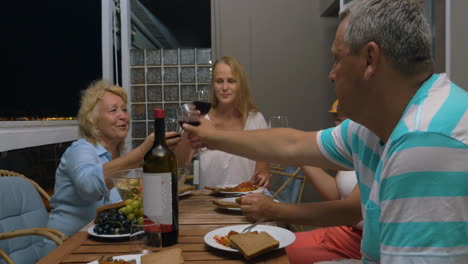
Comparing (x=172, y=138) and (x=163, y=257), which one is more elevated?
(x=172, y=138)

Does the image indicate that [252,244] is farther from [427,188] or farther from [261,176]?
[261,176]

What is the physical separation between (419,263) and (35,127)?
3.07m

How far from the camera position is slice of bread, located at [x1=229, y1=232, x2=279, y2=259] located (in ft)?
3.31

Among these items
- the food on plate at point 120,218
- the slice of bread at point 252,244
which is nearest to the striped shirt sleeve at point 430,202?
the slice of bread at point 252,244

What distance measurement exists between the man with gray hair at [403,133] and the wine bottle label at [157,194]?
47 cm

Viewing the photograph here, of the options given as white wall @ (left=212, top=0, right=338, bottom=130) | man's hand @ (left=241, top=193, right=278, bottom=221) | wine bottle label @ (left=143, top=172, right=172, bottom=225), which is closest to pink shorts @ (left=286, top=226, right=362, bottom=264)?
man's hand @ (left=241, top=193, right=278, bottom=221)

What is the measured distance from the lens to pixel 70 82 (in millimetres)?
3686

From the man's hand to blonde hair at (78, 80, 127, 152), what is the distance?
105cm

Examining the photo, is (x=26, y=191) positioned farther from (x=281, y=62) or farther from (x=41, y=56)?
(x=281, y=62)

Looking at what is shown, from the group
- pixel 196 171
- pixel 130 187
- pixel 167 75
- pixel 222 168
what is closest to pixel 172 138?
pixel 130 187

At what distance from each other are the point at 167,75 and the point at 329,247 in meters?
3.01

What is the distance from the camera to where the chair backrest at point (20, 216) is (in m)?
1.60

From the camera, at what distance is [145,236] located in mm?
1020

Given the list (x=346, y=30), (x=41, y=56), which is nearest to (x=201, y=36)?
(x=41, y=56)
